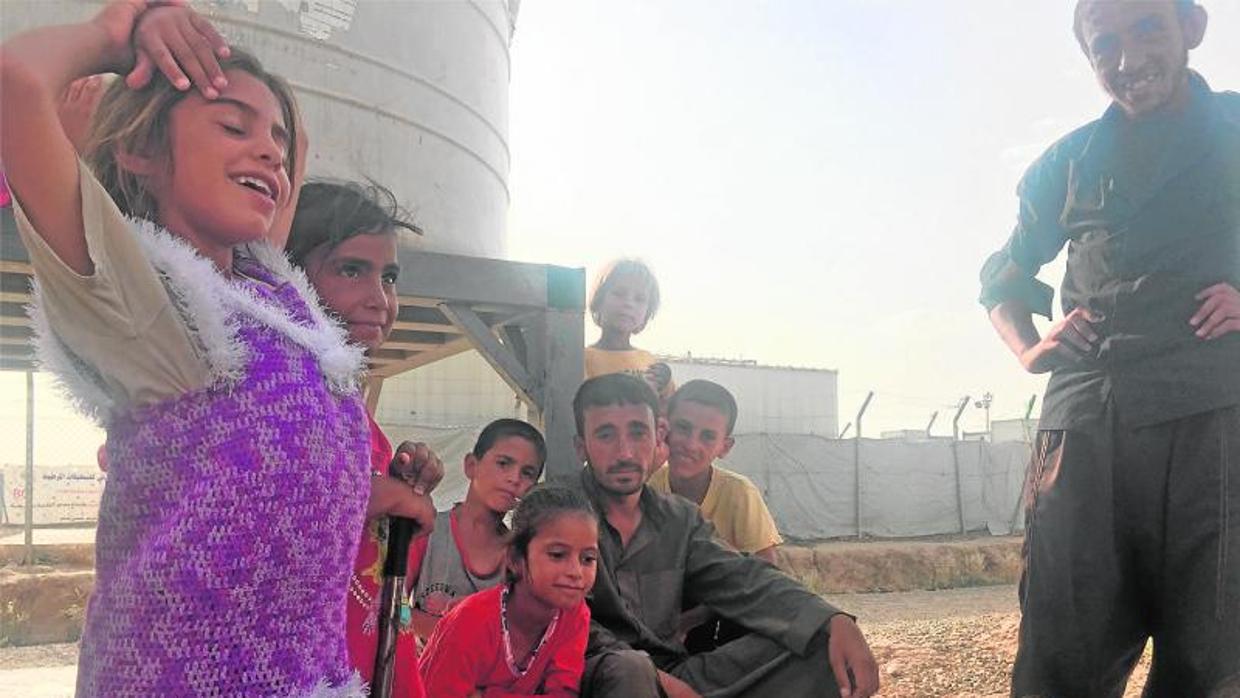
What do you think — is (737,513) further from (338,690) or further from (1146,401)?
(338,690)

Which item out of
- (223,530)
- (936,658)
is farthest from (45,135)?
(936,658)

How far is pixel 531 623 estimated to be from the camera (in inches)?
87.7

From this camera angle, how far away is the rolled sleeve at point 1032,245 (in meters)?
2.09

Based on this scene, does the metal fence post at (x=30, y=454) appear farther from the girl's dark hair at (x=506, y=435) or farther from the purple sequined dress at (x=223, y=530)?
the purple sequined dress at (x=223, y=530)

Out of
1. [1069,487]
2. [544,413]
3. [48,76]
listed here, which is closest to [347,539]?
[48,76]

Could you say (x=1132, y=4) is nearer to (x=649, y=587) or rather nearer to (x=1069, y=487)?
(x=1069, y=487)

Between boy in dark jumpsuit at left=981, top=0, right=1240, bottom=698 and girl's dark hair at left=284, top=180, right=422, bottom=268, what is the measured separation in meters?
1.47

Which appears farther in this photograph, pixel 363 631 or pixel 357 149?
pixel 357 149

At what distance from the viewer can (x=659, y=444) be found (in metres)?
2.98

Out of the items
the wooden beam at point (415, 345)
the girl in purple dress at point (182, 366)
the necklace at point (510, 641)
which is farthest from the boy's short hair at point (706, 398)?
the wooden beam at point (415, 345)

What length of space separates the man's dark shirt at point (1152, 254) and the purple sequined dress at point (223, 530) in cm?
157

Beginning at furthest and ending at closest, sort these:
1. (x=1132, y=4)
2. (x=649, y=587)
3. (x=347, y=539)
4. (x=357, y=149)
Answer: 1. (x=357, y=149)
2. (x=649, y=587)
3. (x=1132, y=4)
4. (x=347, y=539)

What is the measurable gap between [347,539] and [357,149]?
302 cm

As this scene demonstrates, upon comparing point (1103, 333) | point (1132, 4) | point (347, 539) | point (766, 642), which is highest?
point (1132, 4)
